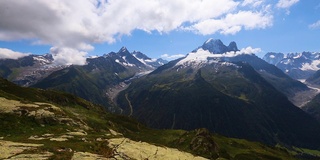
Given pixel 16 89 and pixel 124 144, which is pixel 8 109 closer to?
pixel 124 144

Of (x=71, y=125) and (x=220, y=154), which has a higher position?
(x=71, y=125)

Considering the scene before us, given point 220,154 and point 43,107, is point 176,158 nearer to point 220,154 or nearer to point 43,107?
point 43,107

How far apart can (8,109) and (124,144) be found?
5786cm

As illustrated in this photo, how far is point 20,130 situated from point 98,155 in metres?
47.6

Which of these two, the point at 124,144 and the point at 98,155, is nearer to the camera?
the point at 98,155

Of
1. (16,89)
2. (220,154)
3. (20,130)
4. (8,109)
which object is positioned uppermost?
(16,89)

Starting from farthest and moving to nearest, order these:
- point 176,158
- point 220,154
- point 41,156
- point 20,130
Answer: point 220,154 → point 20,130 → point 176,158 → point 41,156

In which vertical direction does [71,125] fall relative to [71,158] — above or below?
above

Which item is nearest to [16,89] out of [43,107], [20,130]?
[43,107]

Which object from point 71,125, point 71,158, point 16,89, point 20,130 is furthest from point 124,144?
point 16,89

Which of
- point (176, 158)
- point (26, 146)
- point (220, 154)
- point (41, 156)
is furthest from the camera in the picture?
point (220, 154)

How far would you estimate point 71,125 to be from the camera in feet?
416

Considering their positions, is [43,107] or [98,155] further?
[43,107]

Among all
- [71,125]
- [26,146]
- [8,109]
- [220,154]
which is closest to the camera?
[26,146]
